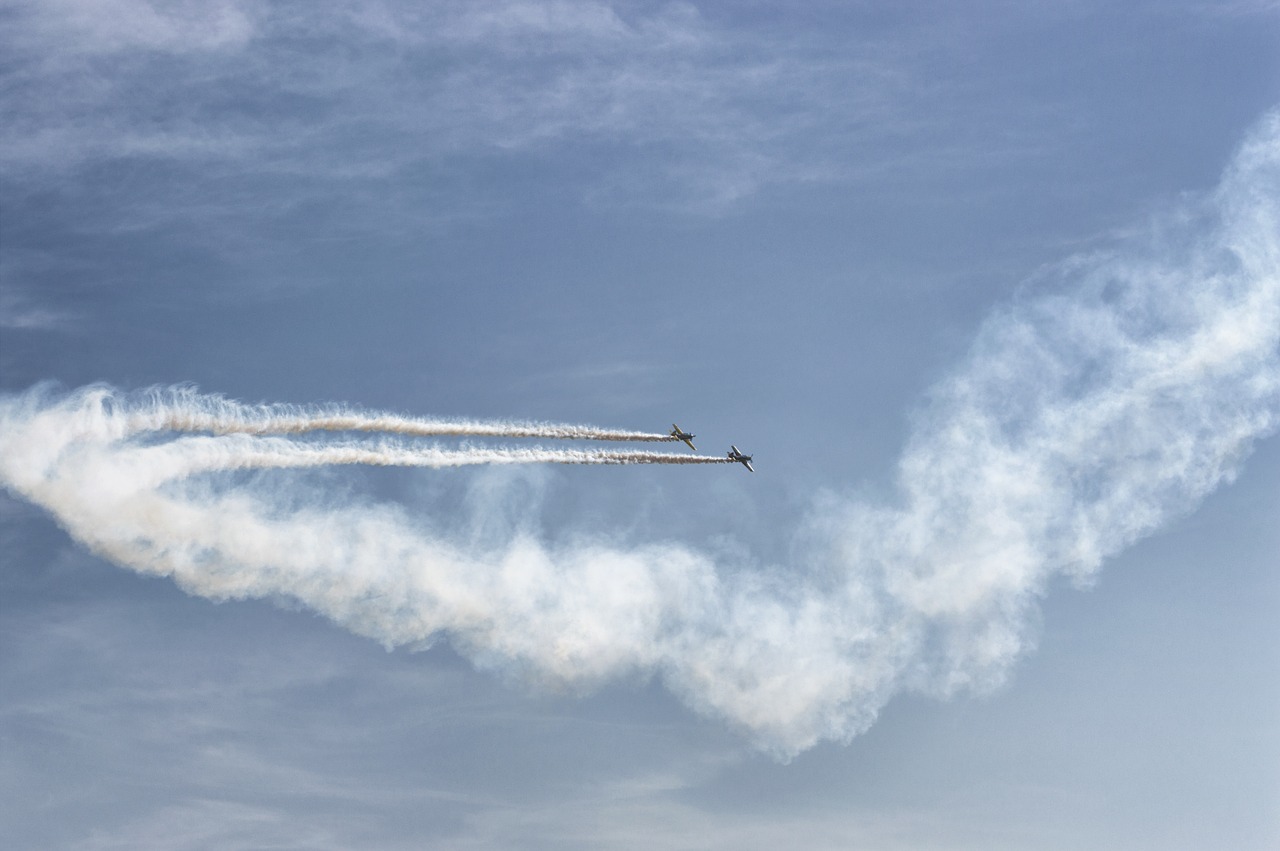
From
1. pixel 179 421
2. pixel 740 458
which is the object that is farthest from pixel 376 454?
pixel 740 458

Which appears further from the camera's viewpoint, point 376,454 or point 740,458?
point 740,458

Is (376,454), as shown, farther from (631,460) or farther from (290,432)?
(631,460)

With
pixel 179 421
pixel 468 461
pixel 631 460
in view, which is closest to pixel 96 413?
pixel 179 421

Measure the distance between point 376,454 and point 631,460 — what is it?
64.1 ft

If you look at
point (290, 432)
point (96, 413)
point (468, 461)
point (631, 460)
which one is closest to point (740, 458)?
point (631, 460)

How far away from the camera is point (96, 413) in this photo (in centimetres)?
12006

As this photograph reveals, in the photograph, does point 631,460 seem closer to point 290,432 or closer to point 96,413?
point 290,432

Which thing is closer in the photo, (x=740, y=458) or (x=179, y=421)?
(x=179, y=421)

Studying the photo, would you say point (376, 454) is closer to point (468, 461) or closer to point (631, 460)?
point (468, 461)

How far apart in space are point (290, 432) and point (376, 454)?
6198mm

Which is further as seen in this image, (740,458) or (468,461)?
(740,458)

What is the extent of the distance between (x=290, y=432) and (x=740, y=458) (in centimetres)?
3486

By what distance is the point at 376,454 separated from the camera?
12400cm

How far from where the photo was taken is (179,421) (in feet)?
399
